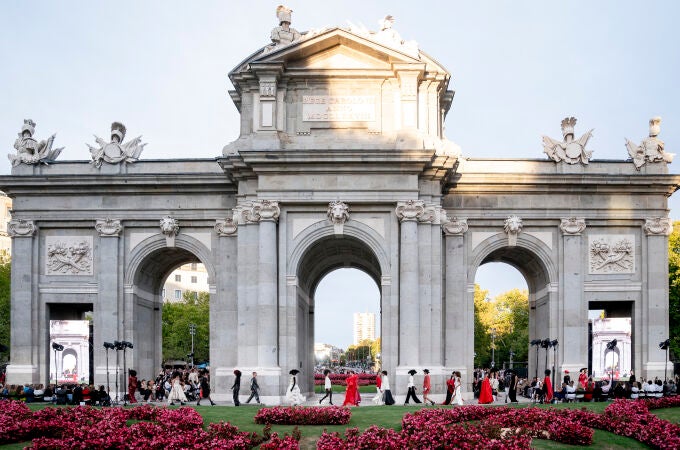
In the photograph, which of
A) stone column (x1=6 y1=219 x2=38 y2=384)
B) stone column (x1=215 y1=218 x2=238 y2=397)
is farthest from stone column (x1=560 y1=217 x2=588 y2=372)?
stone column (x1=6 y1=219 x2=38 y2=384)

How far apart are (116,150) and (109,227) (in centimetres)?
425

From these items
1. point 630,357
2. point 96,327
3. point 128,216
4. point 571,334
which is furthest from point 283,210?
point 630,357

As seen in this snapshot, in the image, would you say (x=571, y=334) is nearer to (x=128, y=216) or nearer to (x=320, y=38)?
(x=320, y=38)

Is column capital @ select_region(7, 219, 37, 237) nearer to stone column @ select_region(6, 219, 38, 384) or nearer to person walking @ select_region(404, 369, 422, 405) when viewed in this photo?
stone column @ select_region(6, 219, 38, 384)

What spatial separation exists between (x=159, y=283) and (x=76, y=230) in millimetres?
6529

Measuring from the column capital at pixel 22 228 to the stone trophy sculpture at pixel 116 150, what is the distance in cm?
469

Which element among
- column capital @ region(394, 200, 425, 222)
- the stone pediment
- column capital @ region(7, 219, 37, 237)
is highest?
the stone pediment

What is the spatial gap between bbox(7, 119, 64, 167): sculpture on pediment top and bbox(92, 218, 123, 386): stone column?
484 centimetres

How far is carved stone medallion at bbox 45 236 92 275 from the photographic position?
48.0 meters

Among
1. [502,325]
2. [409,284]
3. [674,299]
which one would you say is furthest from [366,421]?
[502,325]

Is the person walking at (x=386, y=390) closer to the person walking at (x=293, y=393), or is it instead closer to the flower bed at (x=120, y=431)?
the person walking at (x=293, y=393)

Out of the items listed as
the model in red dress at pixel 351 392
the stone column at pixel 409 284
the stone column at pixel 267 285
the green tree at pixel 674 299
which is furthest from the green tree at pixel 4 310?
the green tree at pixel 674 299

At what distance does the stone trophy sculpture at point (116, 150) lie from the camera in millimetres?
48094

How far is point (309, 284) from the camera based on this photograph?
5122 cm
